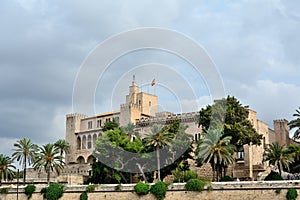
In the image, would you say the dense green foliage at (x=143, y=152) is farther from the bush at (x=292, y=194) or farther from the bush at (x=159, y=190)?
the bush at (x=292, y=194)

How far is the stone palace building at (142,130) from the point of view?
61.5 m

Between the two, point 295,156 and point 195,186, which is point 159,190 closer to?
point 195,186

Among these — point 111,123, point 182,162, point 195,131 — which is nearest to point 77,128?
point 111,123

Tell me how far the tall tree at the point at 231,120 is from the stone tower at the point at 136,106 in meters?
21.4

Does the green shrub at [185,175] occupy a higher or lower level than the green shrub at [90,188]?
higher

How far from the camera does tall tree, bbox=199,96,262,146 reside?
53156 millimetres

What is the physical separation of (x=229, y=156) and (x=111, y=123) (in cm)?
2307

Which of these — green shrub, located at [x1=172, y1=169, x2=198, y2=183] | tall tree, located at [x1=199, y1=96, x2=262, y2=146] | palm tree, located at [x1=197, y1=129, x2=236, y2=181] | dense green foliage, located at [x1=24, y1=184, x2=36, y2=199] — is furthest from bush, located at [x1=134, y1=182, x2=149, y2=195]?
tall tree, located at [x1=199, y1=96, x2=262, y2=146]

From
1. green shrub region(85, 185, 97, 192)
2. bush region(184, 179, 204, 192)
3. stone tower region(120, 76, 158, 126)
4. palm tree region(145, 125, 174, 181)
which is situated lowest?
green shrub region(85, 185, 97, 192)

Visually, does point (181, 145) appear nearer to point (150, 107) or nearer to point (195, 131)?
point (195, 131)

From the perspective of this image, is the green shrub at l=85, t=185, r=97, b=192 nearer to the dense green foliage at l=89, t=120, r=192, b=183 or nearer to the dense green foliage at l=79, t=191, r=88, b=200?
the dense green foliage at l=79, t=191, r=88, b=200

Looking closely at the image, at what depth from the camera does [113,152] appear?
184ft

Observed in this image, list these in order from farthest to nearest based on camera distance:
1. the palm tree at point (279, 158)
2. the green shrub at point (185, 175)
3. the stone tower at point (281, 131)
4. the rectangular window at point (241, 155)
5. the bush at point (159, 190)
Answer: the stone tower at point (281, 131), the rectangular window at point (241, 155), the green shrub at point (185, 175), the palm tree at point (279, 158), the bush at point (159, 190)

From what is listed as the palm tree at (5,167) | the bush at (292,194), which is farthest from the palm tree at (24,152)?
the bush at (292,194)
